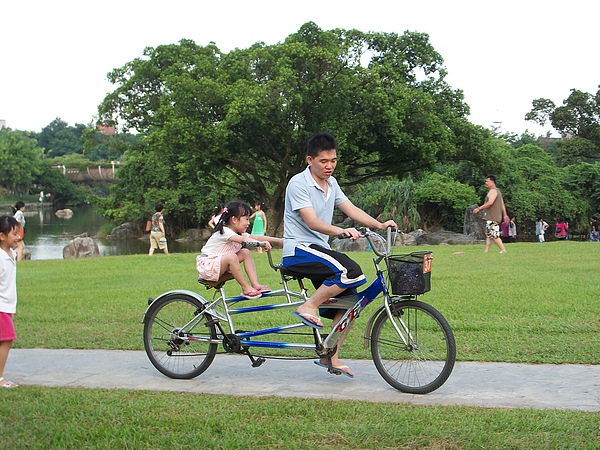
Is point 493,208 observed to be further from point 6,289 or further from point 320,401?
point 6,289

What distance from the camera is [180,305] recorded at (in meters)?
6.17

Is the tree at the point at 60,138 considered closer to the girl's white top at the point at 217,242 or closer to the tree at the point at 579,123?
the tree at the point at 579,123

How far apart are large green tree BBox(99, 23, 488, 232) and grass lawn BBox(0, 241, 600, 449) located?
14.5 meters

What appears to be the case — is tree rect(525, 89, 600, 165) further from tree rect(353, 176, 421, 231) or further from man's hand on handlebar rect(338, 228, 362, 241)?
man's hand on handlebar rect(338, 228, 362, 241)

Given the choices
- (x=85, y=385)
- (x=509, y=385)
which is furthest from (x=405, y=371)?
(x=85, y=385)

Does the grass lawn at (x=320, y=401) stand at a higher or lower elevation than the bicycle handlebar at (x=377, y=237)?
lower

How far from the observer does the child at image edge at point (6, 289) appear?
19.2 feet

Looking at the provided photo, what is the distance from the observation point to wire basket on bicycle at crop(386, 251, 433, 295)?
16.9 feet

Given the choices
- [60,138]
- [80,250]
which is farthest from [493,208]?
[60,138]

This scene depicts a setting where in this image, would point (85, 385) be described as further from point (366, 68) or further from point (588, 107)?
point (588, 107)

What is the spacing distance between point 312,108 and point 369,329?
22.6 m

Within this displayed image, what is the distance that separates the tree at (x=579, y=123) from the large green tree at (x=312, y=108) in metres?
12.8

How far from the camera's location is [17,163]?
8631cm

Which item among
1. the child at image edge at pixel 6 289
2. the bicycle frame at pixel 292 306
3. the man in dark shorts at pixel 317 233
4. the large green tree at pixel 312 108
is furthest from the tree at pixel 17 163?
the man in dark shorts at pixel 317 233
